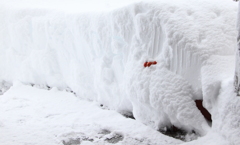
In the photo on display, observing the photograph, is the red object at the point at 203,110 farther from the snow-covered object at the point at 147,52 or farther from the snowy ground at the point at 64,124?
the snowy ground at the point at 64,124

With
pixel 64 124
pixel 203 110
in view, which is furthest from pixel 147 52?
pixel 64 124

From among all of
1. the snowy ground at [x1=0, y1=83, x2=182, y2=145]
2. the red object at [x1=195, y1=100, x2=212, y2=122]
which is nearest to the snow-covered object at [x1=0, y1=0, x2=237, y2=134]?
the red object at [x1=195, y1=100, x2=212, y2=122]

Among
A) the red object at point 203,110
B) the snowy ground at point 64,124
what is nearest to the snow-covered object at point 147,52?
the red object at point 203,110

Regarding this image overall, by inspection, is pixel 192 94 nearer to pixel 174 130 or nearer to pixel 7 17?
pixel 174 130

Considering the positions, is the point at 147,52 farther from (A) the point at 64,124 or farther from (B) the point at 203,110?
(A) the point at 64,124

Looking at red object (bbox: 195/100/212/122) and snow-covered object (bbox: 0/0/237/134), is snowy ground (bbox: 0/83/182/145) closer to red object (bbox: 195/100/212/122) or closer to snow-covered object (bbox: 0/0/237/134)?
snow-covered object (bbox: 0/0/237/134)

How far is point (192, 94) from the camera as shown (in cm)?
331

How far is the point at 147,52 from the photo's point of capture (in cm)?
388

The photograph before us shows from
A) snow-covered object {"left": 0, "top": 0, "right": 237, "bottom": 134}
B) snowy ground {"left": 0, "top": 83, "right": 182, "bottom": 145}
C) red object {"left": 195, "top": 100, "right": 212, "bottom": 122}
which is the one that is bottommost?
snowy ground {"left": 0, "top": 83, "right": 182, "bottom": 145}

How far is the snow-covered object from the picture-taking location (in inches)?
131

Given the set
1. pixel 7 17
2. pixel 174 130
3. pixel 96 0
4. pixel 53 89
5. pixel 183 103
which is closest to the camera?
pixel 183 103

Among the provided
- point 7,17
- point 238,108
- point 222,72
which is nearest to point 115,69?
point 222,72

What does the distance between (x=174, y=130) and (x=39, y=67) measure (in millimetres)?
4307

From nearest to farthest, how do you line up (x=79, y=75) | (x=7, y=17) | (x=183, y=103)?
(x=183, y=103)
(x=79, y=75)
(x=7, y=17)
